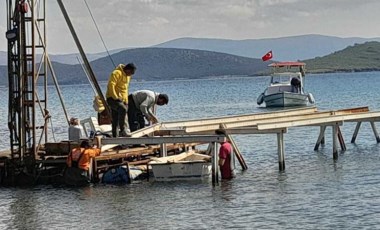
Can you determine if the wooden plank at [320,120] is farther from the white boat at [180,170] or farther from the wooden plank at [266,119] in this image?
the white boat at [180,170]

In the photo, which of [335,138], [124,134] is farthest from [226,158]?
[335,138]

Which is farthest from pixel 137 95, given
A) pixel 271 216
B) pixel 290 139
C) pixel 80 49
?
pixel 290 139

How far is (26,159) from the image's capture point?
28.6 meters

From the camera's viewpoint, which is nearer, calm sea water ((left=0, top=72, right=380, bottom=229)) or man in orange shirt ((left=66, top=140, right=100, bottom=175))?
calm sea water ((left=0, top=72, right=380, bottom=229))

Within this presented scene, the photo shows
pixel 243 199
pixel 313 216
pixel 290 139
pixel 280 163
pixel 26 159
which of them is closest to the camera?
pixel 313 216

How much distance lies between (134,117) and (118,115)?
7.09 feet

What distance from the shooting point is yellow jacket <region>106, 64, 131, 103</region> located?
28203mm

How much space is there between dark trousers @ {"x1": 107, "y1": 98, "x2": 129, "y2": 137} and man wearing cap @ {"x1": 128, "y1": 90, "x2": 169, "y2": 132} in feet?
4.75

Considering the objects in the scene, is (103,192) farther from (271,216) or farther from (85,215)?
(271,216)

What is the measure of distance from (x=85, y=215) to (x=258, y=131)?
820cm

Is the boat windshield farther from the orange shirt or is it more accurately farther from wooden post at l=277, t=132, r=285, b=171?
the orange shirt

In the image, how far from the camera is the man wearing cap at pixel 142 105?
2973 cm

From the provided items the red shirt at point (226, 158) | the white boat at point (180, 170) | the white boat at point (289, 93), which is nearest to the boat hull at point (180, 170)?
the white boat at point (180, 170)

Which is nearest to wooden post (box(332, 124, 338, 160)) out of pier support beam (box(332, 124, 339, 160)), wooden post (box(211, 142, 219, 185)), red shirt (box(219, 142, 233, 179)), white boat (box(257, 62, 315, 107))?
pier support beam (box(332, 124, 339, 160))
